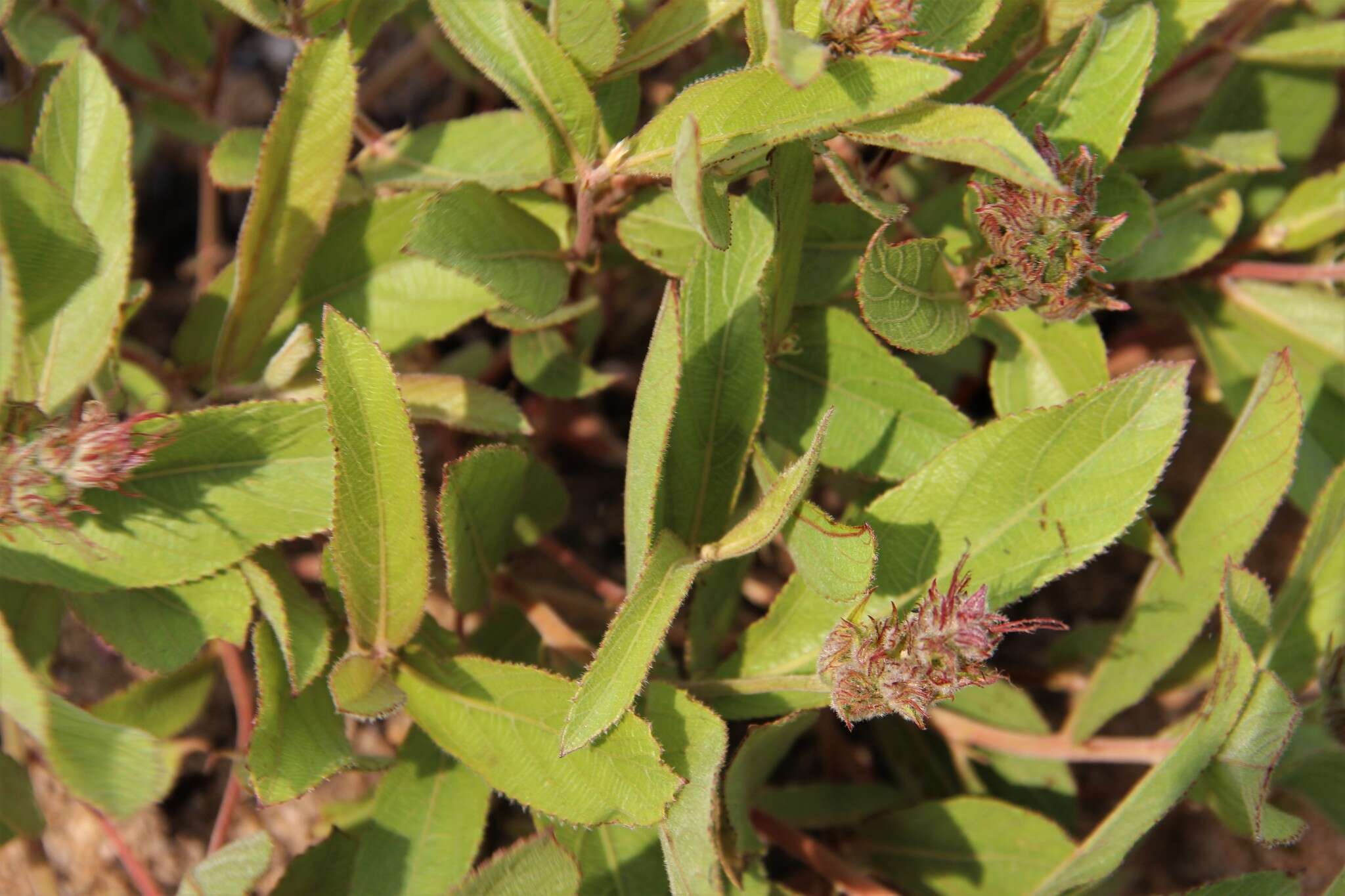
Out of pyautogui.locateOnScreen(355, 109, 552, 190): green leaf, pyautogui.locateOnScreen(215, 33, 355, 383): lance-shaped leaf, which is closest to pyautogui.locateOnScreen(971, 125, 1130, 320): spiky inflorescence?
pyautogui.locateOnScreen(355, 109, 552, 190): green leaf

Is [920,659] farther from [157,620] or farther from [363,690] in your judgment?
[157,620]

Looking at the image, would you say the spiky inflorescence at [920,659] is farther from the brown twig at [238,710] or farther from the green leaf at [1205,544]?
the brown twig at [238,710]

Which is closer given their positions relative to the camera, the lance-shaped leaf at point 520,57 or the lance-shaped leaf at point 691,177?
the lance-shaped leaf at point 691,177

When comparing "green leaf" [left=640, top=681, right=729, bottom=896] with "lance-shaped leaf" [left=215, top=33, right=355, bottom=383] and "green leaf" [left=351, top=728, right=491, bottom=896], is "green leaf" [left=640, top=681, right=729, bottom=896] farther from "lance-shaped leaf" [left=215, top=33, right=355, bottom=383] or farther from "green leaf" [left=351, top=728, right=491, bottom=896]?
"lance-shaped leaf" [left=215, top=33, right=355, bottom=383]

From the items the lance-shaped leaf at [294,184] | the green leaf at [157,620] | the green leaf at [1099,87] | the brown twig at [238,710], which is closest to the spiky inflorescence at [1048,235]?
the green leaf at [1099,87]

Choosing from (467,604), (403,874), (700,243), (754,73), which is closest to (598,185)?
(700,243)
